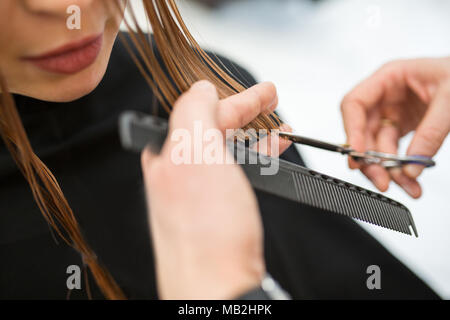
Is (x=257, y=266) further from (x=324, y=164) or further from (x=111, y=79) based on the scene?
(x=324, y=164)

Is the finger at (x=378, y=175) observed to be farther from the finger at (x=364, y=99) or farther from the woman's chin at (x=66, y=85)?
the woman's chin at (x=66, y=85)

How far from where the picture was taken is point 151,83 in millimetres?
633

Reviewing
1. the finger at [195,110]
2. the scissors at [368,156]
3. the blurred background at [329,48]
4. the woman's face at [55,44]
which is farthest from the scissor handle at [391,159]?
the blurred background at [329,48]

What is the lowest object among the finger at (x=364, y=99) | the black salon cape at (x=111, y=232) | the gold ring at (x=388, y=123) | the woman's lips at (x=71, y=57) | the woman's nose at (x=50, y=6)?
the black salon cape at (x=111, y=232)

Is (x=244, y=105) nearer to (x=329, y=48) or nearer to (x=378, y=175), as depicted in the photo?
(x=378, y=175)

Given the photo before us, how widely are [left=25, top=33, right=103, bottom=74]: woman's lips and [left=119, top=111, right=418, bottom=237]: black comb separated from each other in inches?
6.9

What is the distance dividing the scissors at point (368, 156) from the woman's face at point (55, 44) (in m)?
0.29

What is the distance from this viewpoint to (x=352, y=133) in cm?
67

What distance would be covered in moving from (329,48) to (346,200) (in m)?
1.30

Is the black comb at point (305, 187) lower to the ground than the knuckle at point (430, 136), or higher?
lower

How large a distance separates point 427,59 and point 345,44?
1066 millimetres

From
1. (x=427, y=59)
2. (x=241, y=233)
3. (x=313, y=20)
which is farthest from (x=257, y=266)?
(x=313, y=20)

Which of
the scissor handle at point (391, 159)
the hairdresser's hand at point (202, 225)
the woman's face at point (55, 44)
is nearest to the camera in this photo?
the hairdresser's hand at point (202, 225)

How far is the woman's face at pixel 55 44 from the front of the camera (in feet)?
1.57
